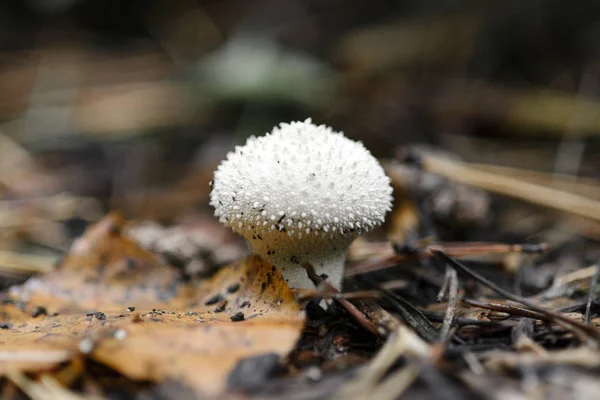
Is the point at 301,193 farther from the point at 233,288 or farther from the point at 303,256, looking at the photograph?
the point at 233,288

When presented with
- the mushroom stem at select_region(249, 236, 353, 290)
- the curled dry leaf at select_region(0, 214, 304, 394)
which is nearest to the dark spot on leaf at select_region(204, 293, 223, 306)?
the curled dry leaf at select_region(0, 214, 304, 394)

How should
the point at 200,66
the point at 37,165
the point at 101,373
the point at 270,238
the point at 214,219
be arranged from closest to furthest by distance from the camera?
the point at 101,373 → the point at 270,238 → the point at 214,219 → the point at 37,165 → the point at 200,66

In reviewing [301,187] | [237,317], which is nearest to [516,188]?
[301,187]

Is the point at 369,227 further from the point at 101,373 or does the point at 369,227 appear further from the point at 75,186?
the point at 75,186

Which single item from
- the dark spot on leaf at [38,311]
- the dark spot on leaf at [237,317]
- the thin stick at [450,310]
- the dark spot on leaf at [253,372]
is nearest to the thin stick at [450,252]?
the thin stick at [450,310]

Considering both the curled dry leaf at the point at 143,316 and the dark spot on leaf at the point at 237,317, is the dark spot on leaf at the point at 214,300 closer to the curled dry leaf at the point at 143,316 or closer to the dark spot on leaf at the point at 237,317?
the curled dry leaf at the point at 143,316

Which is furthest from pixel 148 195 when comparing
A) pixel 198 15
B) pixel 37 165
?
pixel 198 15

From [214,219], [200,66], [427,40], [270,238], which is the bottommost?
[214,219]
